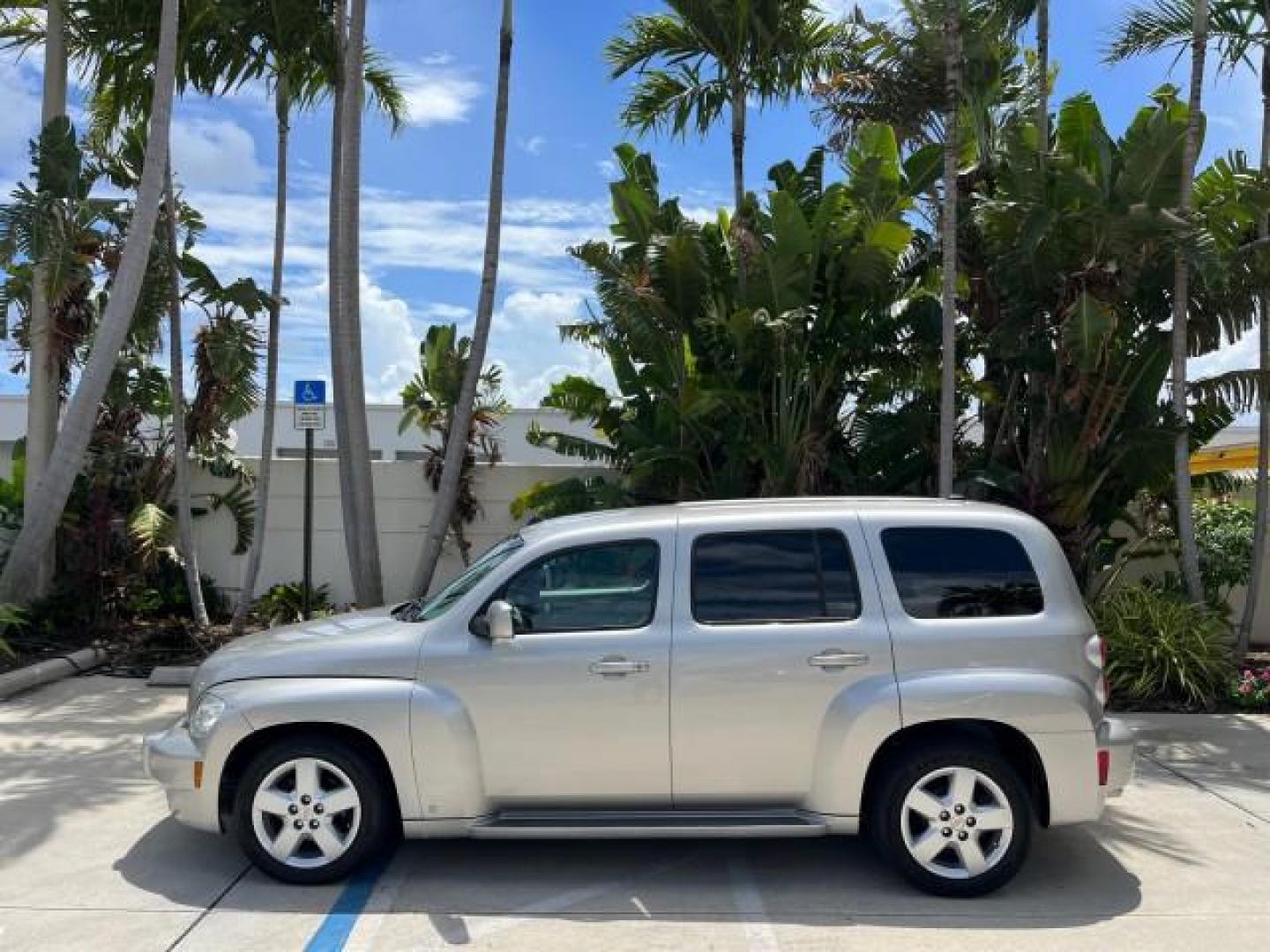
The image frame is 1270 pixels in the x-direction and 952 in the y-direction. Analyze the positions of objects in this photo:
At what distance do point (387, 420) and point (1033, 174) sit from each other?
16458 millimetres

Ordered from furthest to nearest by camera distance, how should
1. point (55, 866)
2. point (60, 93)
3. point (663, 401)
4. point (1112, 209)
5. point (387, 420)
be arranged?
point (387, 420)
point (60, 93)
point (663, 401)
point (1112, 209)
point (55, 866)

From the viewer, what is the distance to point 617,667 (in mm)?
5086

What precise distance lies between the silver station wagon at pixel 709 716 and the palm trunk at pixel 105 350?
263 inches

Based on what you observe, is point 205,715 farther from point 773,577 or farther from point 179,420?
point 179,420

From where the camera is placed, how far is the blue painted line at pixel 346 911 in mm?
4551

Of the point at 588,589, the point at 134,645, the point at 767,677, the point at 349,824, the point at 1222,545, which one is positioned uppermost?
the point at 1222,545

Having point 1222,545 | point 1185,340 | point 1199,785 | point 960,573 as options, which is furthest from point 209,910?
point 1222,545

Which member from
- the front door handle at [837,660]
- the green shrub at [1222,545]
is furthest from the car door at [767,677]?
the green shrub at [1222,545]

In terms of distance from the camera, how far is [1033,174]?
10.3m

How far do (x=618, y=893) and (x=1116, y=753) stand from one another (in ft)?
7.72

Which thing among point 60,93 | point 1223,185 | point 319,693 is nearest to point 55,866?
point 319,693

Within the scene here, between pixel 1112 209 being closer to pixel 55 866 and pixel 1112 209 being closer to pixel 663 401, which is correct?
pixel 663 401

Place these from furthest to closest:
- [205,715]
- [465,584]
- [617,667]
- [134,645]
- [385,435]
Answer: [385,435] → [134,645] → [465,584] → [205,715] → [617,667]

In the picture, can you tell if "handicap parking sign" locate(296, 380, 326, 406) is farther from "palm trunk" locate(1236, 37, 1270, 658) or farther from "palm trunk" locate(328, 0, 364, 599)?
"palm trunk" locate(1236, 37, 1270, 658)
